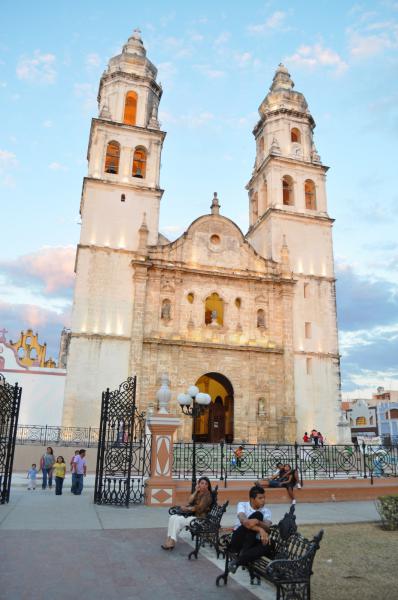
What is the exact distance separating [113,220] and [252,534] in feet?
80.1

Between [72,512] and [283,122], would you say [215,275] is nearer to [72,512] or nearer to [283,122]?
[283,122]

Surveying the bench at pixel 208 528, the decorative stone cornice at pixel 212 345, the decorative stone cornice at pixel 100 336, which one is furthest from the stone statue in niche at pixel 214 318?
the bench at pixel 208 528

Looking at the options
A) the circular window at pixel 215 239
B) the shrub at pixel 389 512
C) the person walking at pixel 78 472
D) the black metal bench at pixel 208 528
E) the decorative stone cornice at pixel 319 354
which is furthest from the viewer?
the circular window at pixel 215 239

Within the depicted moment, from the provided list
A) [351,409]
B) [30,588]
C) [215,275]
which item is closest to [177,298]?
[215,275]

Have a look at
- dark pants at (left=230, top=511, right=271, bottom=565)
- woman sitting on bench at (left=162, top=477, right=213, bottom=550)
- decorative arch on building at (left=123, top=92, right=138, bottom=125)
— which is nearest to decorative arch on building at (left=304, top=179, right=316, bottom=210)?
decorative arch on building at (left=123, top=92, right=138, bottom=125)

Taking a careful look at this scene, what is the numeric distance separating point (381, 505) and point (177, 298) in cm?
1907

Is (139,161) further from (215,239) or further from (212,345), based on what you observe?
(212,345)

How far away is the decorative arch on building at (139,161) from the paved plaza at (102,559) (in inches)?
936

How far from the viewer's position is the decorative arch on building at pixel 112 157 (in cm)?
2998

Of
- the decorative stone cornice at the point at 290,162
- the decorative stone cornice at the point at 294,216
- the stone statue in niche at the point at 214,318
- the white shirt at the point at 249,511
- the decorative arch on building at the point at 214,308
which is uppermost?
the decorative stone cornice at the point at 290,162

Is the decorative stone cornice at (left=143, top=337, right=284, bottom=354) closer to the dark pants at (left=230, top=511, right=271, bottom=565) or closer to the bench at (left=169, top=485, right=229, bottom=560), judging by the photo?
the bench at (left=169, top=485, right=229, bottom=560)

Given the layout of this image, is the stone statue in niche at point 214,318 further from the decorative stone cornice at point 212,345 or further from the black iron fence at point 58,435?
the black iron fence at point 58,435

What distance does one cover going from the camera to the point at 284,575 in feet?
16.0

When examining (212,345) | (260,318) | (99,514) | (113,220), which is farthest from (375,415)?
(99,514)
